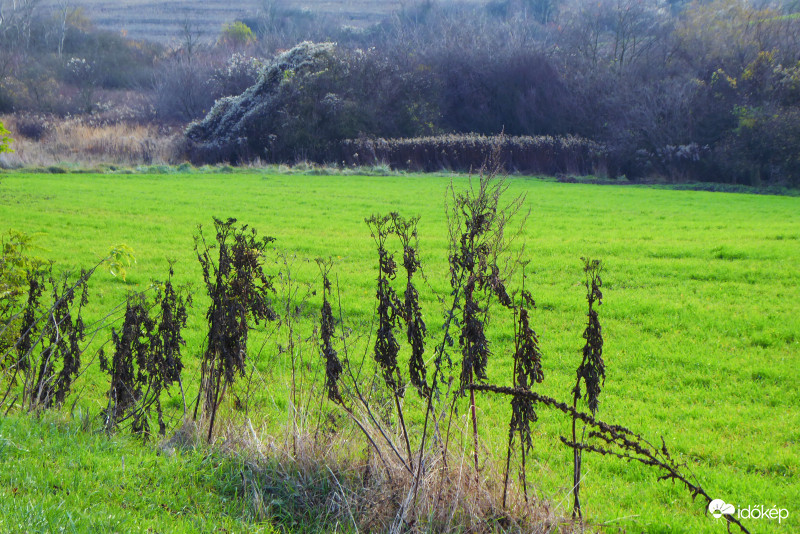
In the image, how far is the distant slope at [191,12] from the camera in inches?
3383

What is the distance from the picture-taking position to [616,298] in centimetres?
959

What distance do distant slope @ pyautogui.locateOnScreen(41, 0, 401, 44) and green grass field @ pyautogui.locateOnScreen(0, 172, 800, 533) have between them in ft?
234

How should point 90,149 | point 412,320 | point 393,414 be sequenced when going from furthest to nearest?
point 90,149, point 393,414, point 412,320

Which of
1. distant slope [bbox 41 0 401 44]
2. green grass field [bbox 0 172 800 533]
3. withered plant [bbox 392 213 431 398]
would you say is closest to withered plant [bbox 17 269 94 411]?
green grass field [bbox 0 172 800 533]

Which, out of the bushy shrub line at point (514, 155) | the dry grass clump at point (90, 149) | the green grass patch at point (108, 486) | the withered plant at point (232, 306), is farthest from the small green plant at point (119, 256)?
the bushy shrub line at point (514, 155)

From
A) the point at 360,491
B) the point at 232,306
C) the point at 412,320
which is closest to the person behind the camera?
the point at 412,320

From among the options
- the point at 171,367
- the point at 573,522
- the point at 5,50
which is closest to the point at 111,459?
the point at 171,367

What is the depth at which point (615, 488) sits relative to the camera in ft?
14.7

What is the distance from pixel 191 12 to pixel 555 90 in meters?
73.5

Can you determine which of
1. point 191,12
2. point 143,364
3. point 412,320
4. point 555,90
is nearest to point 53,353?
point 143,364

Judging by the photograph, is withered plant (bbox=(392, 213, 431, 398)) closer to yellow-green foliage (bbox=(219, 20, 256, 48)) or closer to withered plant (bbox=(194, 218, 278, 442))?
withered plant (bbox=(194, 218, 278, 442))

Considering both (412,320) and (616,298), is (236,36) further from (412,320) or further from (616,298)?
(412,320)

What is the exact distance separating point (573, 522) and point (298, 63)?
131ft

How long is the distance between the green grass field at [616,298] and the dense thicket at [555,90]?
10.4 metres
